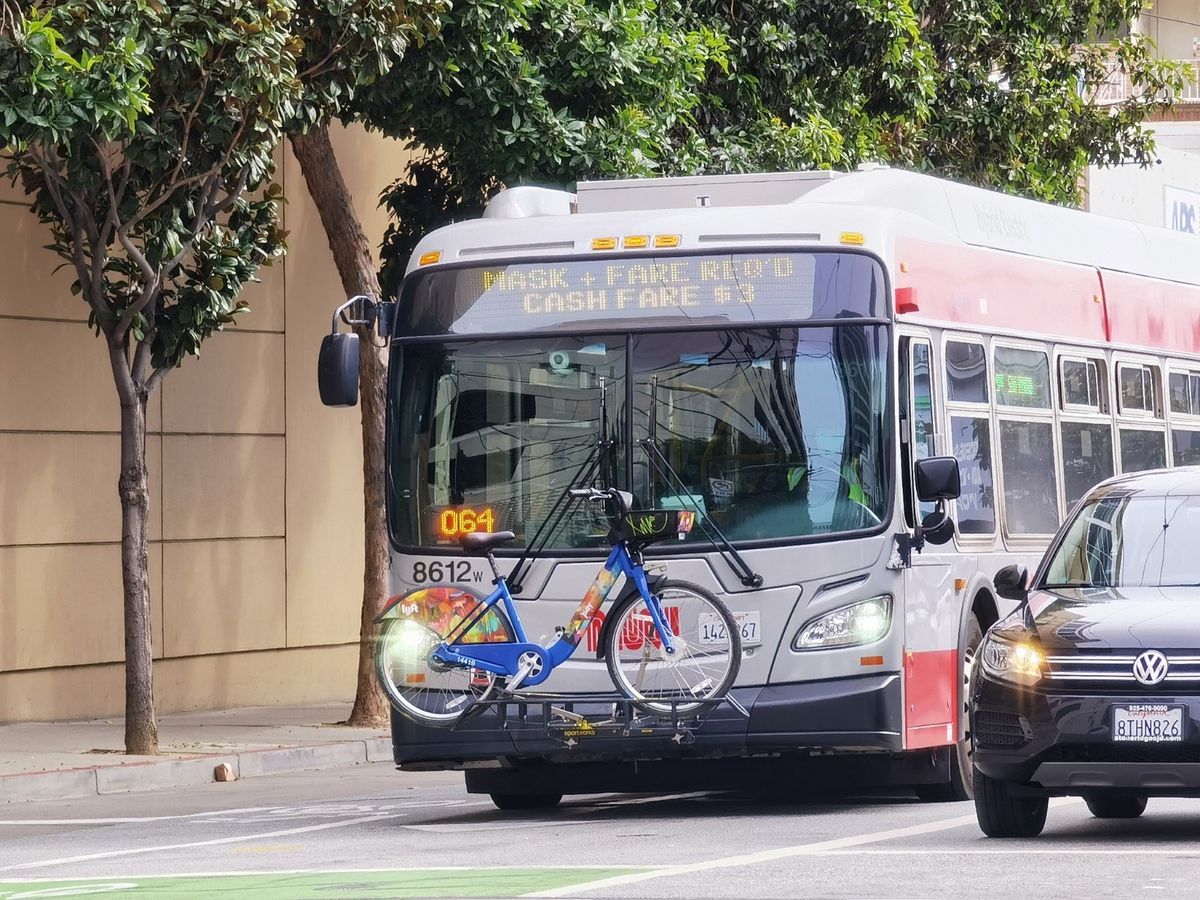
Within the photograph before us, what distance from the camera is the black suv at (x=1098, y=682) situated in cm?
973

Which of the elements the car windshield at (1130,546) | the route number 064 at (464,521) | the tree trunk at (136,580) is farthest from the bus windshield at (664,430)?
the tree trunk at (136,580)

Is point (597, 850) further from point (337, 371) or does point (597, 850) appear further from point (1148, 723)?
point (337, 371)

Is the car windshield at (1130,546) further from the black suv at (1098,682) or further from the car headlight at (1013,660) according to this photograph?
the car headlight at (1013,660)

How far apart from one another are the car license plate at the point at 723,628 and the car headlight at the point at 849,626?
0.65 feet

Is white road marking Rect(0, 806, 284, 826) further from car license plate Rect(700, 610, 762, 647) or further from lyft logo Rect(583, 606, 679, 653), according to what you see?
car license plate Rect(700, 610, 762, 647)

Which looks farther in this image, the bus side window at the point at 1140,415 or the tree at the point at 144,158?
the bus side window at the point at 1140,415

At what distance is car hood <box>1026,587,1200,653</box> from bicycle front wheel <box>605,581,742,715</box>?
5.35ft

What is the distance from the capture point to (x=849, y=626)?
458 inches

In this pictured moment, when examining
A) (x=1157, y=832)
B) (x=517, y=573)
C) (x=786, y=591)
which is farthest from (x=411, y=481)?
(x=1157, y=832)

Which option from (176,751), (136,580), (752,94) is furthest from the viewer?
(752,94)

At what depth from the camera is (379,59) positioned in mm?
16500

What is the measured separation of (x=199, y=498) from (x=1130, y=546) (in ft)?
39.7

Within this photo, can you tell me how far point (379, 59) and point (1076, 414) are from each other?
18.2 ft

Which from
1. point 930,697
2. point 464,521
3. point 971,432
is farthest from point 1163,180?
point 464,521
